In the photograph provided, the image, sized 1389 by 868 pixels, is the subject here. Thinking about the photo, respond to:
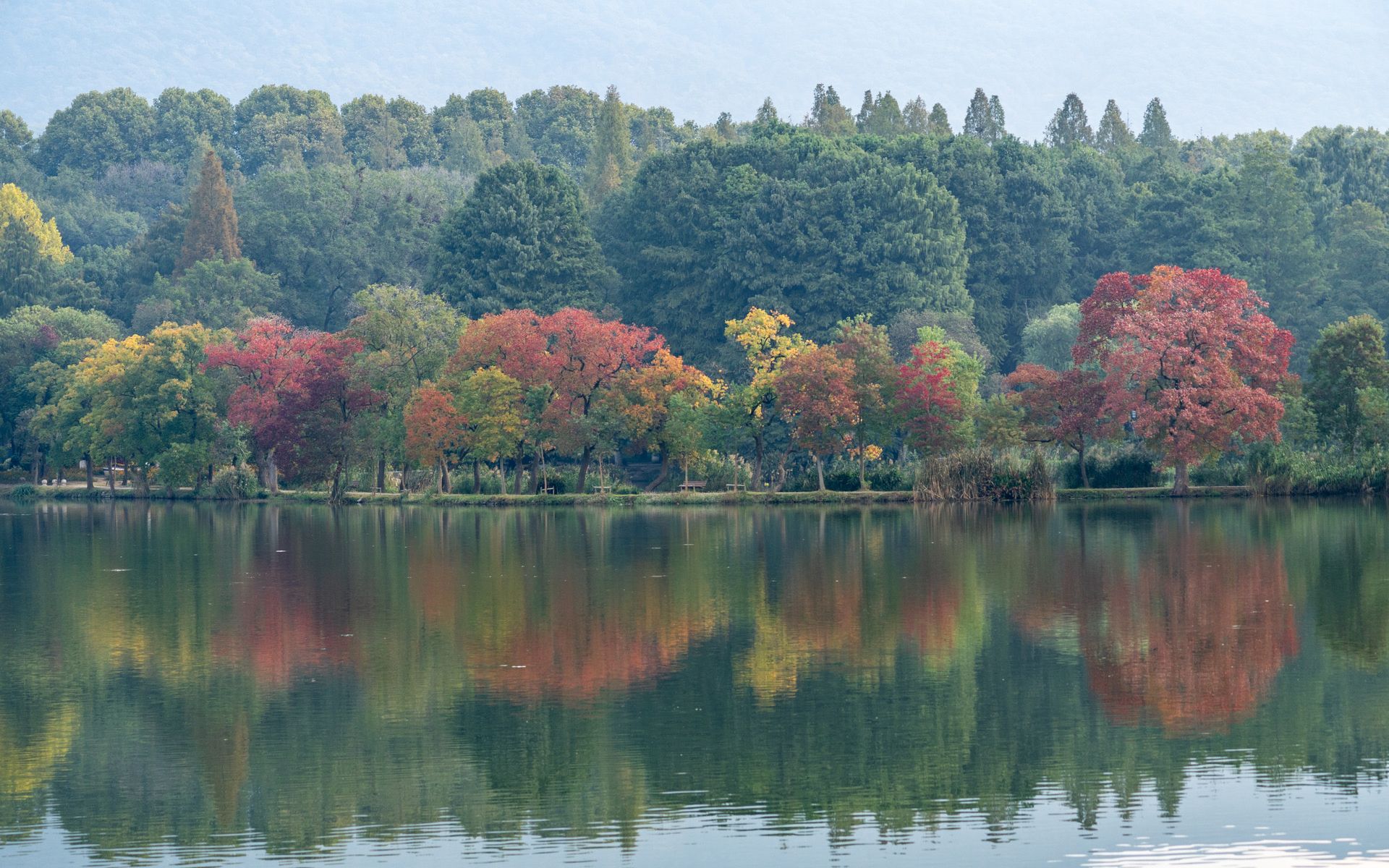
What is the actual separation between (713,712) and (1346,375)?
42111 millimetres

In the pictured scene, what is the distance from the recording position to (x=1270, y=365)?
52.4 meters

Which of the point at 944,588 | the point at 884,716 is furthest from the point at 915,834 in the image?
the point at 944,588

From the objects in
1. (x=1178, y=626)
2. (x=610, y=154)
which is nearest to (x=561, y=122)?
(x=610, y=154)

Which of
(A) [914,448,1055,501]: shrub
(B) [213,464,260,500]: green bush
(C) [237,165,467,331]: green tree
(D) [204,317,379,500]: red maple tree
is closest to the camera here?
(A) [914,448,1055,501]: shrub

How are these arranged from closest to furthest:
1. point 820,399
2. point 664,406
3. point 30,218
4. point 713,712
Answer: point 713,712
point 820,399
point 664,406
point 30,218

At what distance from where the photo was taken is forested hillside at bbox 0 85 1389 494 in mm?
75938

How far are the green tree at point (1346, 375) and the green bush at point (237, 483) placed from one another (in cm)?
4096

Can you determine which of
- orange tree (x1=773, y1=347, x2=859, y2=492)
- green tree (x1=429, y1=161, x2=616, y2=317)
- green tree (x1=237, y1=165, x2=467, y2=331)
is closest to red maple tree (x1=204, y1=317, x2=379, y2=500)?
green tree (x1=429, y1=161, x2=616, y2=317)

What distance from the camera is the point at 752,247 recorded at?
3051 inches

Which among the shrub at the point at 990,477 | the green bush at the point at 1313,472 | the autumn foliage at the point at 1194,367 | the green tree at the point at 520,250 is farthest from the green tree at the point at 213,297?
the green bush at the point at 1313,472

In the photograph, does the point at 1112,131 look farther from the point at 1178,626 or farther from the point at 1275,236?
the point at 1178,626

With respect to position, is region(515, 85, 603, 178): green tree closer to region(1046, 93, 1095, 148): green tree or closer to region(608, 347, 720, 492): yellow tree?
region(1046, 93, 1095, 148): green tree

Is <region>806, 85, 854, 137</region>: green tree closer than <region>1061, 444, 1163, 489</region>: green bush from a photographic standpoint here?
No

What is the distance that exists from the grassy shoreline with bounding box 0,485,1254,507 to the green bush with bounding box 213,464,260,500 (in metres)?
0.35
